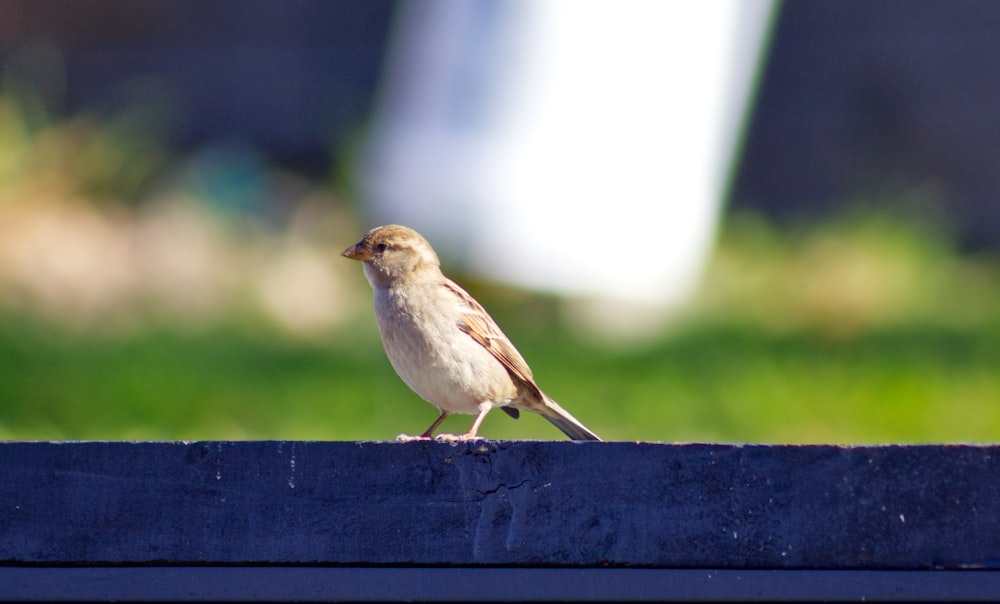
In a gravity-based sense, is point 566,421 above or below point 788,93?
below

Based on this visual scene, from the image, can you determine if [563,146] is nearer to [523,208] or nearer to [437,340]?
[523,208]

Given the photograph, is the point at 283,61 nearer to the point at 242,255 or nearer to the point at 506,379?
the point at 242,255

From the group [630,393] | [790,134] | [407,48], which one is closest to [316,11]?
[407,48]

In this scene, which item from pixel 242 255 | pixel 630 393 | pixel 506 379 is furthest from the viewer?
pixel 242 255

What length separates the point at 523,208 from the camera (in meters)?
6.02

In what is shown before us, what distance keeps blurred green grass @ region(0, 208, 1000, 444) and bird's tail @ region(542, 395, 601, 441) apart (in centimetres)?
80

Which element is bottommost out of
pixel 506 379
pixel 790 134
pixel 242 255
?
pixel 506 379

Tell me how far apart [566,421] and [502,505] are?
1424 mm

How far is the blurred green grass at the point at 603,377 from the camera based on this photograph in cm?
455

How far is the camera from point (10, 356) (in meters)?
5.02

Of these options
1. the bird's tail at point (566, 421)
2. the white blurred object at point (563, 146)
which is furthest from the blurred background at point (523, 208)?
the bird's tail at point (566, 421)

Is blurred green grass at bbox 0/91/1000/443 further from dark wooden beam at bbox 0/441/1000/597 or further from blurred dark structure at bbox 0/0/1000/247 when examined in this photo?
dark wooden beam at bbox 0/441/1000/597

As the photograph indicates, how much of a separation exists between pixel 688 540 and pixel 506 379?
155cm

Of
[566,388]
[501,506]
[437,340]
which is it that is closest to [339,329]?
[566,388]
